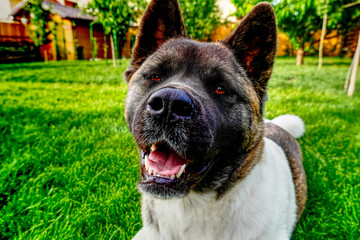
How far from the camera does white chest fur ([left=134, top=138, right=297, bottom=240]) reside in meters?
1.52

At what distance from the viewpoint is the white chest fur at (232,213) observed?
5.00 feet

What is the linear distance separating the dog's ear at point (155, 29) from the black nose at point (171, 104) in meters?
0.87

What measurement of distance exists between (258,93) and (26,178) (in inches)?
93.7

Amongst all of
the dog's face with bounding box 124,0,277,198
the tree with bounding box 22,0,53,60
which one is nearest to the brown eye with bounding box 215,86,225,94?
the dog's face with bounding box 124,0,277,198

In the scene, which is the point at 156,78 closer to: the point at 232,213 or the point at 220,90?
the point at 220,90

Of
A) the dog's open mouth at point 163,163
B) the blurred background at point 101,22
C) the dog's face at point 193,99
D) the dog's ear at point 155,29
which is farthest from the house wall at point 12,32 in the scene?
the dog's open mouth at point 163,163

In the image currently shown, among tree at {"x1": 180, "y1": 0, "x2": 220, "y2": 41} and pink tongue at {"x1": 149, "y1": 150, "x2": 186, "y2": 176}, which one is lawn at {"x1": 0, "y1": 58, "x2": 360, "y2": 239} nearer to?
pink tongue at {"x1": 149, "y1": 150, "x2": 186, "y2": 176}

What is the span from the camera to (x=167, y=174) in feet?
4.89

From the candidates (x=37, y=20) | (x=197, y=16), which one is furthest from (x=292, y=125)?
(x=197, y=16)

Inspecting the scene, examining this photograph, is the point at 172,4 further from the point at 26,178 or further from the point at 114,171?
the point at 26,178

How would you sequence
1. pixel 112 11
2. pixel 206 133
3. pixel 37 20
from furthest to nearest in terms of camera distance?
pixel 112 11
pixel 37 20
pixel 206 133

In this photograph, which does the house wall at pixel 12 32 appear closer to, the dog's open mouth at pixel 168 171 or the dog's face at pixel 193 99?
the dog's face at pixel 193 99

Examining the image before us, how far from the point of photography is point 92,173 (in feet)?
8.48

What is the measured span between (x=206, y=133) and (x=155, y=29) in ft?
3.68
